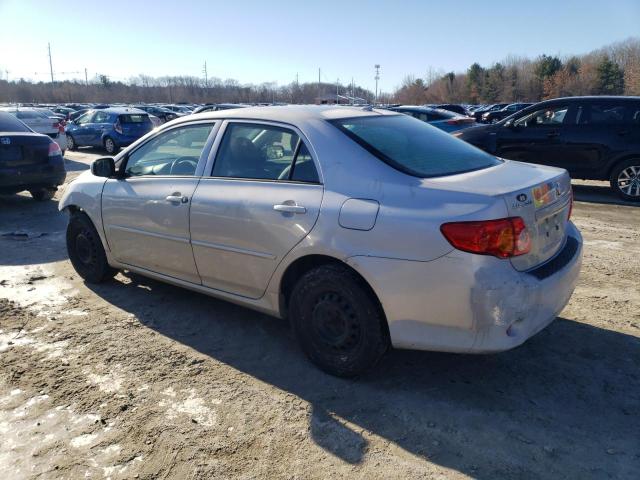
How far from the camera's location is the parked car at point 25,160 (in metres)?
8.18

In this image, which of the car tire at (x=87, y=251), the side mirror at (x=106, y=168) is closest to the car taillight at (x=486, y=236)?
the side mirror at (x=106, y=168)

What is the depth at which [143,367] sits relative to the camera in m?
3.48

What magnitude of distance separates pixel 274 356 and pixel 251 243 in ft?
2.65

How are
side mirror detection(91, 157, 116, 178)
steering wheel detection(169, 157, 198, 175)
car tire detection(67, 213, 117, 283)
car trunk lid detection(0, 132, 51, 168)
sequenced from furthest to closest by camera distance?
1. car trunk lid detection(0, 132, 51, 168)
2. car tire detection(67, 213, 117, 283)
3. side mirror detection(91, 157, 116, 178)
4. steering wheel detection(169, 157, 198, 175)

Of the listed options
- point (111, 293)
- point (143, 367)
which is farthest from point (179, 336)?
point (111, 293)

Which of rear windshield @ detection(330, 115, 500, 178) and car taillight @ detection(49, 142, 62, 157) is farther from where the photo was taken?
car taillight @ detection(49, 142, 62, 157)

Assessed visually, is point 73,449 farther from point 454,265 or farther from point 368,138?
point 368,138

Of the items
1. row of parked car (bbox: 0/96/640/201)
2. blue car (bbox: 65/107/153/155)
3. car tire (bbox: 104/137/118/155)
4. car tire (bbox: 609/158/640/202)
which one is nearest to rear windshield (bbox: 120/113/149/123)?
blue car (bbox: 65/107/153/155)

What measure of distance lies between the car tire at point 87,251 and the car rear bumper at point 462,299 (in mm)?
2884

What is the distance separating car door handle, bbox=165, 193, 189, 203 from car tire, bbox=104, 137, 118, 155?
14929mm

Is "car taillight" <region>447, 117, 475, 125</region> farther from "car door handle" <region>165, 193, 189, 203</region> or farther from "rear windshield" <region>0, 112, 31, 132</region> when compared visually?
"car door handle" <region>165, 193, 189, 203</region>

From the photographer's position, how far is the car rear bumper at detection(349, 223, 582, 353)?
2.67m

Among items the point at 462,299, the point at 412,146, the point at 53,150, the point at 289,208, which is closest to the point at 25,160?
the point at 53,150

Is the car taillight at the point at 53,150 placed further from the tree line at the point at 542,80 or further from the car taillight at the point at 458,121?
the tree line at the point at 542,80
